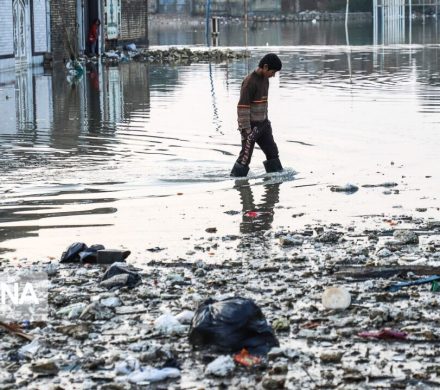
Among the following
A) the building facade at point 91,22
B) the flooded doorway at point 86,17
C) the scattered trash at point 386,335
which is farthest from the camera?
the flooded doorway at point 86,17

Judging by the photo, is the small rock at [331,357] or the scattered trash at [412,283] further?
the scattered trash at [412,283]

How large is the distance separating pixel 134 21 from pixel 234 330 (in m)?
50.2

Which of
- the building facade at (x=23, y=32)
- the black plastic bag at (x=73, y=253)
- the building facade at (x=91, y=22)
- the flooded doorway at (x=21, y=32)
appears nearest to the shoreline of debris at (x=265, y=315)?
the black plastic bag at (x=73, y=253)

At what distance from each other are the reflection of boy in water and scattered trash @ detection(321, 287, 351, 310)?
3.33 meters

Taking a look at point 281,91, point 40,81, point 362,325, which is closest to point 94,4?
point 40,81

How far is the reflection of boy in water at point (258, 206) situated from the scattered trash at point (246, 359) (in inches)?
170

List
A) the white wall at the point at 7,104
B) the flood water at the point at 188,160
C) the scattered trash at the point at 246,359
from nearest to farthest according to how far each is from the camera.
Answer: the scattered trash at the point at 246,359 < the flood water at the point at 188,160 < the white wall at the point at 7,104

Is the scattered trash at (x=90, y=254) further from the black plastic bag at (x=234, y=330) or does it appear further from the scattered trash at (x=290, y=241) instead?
the black plastic bag at (x=234, y=330)

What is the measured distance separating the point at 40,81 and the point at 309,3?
94.2 metres

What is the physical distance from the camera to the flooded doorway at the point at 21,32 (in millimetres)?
40219

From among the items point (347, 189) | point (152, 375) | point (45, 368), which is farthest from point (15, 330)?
point (347, 189)

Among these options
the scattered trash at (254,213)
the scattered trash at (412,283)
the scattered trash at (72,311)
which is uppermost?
the scattered trash at (254,213)

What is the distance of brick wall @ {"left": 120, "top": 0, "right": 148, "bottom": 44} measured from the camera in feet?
180

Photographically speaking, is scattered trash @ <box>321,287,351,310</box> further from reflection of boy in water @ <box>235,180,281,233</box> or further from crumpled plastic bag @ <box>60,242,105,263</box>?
reflection of boy in water @ <box>235,180,281,233</box>
